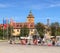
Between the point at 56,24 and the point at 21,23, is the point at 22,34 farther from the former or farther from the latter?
the point at 21,23

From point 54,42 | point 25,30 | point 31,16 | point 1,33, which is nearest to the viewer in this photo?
point 54,42

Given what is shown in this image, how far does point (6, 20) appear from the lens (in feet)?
301

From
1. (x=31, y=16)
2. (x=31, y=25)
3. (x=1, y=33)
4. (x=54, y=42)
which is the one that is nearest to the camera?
(x=54, y=42)

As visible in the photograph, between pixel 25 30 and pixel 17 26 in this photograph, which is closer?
pixel 25 30

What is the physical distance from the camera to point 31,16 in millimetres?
183875

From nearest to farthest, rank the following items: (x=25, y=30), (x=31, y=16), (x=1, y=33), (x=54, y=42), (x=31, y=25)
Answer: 1. (x=54, y=42)
2. (x=1, y=33)
3. (x=25, y=30)
4. (x=31, y=25)
5. (x=31, y=16)

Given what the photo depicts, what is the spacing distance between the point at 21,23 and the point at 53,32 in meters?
49.0

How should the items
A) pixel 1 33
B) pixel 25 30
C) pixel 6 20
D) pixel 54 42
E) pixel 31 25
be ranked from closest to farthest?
1. pixel 54 42
2. pixel 6 20
3. pixel 1 33
4. pixel 25 30
5. pixel 31 25

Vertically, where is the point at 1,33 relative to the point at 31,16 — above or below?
below

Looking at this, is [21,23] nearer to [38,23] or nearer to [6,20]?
[38,23]

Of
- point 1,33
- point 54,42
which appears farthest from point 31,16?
point 54,42

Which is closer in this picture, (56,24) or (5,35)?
(5,35)

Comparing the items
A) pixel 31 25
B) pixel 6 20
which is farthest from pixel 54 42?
pixel 31 25

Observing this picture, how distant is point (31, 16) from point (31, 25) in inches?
1058
